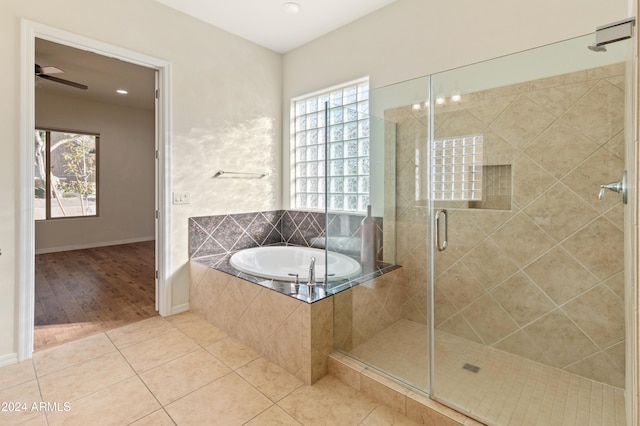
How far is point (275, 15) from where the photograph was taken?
2943 millimetres

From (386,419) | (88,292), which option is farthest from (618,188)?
(88,292)

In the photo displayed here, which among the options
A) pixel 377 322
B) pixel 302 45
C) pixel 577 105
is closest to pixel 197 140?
pixel 302 45

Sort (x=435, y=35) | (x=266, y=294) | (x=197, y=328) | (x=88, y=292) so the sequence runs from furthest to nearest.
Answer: (x=88, y=292)
(x=197, y=328)
(x=435, y=35)
(x=266, y=294)

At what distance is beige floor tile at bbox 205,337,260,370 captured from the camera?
84.7 inches

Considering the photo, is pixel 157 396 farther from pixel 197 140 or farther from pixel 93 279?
pixel 93 279

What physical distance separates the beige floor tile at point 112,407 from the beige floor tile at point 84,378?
8 cm

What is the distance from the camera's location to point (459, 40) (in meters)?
2.39

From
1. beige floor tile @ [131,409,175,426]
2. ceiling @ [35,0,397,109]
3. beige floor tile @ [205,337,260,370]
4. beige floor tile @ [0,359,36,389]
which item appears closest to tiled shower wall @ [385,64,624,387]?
beige floor tile @ [205,337,260,370]

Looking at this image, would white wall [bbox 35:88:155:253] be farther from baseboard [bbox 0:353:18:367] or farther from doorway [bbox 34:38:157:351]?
baseboard [bbox 0:353:18:367]

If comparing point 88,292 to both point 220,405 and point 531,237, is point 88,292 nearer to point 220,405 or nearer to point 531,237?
point 220,405

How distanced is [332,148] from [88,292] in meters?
3.16

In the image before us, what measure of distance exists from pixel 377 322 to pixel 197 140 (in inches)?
90.7

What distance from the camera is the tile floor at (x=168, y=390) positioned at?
1630 mm

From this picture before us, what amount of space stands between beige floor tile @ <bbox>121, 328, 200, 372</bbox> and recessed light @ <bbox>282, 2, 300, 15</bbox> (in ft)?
9.53
